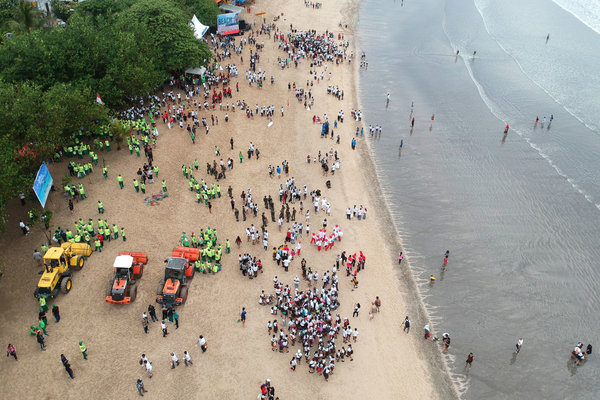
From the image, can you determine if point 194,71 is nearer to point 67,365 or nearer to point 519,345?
point 67,365

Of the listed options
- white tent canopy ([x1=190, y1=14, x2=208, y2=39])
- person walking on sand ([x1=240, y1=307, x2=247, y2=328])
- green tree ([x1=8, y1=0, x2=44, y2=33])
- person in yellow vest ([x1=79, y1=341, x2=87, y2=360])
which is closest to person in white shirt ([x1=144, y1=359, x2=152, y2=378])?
person in yellow vest ([x1=79, y1=341, x2=87, y2=360])

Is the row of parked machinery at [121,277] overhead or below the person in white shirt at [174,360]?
overhead

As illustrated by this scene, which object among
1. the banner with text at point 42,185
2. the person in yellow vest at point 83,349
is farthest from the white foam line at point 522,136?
the banner with text at point 42,185

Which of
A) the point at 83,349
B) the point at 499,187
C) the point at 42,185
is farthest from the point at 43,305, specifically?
the point at 499,187

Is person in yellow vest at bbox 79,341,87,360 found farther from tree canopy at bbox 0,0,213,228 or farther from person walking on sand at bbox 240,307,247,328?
tree canopy at bbox 0,0,213,228

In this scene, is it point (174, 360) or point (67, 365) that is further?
point (174, 360)

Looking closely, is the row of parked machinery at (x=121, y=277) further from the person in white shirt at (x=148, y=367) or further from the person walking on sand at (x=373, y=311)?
the person walking on sand at (x=373, y=311)

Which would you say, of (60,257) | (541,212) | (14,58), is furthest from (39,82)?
(541,212)
